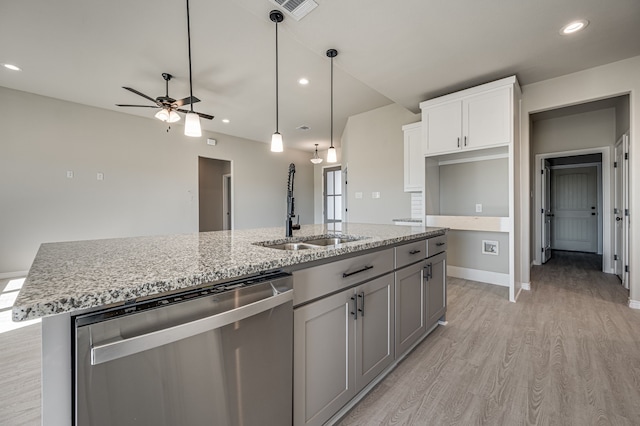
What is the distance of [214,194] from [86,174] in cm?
310

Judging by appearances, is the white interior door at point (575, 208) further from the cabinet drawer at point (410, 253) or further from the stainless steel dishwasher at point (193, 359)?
the stainless steel dishwasher at point (193, 359)

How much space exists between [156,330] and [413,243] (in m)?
1.63

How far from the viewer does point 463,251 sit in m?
4.00

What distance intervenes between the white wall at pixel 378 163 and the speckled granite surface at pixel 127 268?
3.45 m

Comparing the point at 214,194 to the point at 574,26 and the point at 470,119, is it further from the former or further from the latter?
the point at 574,26

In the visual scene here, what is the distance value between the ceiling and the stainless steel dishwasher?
2.24 meters

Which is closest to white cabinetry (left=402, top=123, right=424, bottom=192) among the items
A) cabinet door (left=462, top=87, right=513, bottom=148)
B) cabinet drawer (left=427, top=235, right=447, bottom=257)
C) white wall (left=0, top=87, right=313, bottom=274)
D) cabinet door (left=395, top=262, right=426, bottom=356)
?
cabinet door (left=462, top=87, right=513, bottom=148)

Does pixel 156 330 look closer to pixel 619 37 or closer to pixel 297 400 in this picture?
pixel 297 400

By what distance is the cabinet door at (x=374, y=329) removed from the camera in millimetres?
1428

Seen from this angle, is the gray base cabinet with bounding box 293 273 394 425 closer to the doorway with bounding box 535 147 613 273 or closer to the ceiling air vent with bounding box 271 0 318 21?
the ceiling air vent with bounding box 271 0 318 21

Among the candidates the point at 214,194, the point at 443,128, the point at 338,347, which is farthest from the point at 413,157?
the point at 214,194

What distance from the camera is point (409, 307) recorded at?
1.87 meters

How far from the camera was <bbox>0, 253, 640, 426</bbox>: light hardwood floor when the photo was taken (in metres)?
1.41

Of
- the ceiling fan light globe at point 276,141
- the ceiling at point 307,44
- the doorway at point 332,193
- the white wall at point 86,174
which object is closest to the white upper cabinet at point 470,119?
the ceiling at point 307,44
